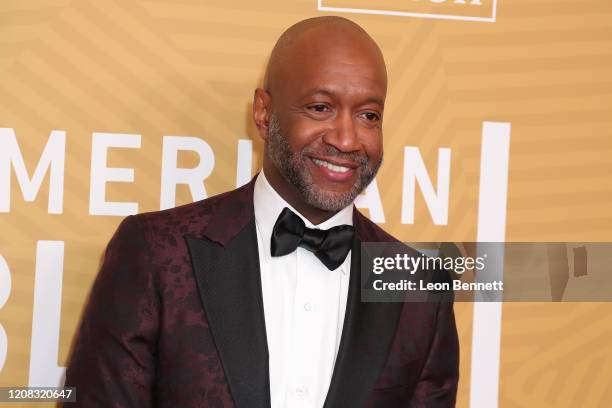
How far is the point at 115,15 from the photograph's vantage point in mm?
2180

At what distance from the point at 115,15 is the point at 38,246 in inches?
23.7

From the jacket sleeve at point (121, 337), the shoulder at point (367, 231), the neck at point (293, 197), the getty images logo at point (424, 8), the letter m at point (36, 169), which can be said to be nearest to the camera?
the jacket sleeve at point (121, 337)

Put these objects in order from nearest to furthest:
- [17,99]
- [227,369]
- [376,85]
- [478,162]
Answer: [227,369]
[376,85]
[17,99]
[478,162]

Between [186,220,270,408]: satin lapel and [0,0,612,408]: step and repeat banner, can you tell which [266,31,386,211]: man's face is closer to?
[186,220,270,408]: satin lapel

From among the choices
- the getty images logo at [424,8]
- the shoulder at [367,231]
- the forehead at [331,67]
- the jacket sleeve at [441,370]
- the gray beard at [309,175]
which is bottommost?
the jacket sleeve at [441,370]

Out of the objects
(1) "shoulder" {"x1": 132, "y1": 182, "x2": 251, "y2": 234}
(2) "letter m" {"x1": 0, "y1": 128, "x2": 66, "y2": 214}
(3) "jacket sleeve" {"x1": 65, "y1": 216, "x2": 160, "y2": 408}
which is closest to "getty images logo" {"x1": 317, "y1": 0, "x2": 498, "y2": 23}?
(1) "shoulder" {"x1": 132, "y1": 182, "x2": 251, "y2": 234}

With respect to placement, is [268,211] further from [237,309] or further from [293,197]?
[237,309]

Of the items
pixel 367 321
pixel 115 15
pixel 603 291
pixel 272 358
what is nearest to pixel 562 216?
pixel 603 291

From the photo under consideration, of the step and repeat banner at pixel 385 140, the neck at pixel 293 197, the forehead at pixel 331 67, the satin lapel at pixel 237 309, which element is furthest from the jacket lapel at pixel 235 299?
the step and repeat banner at pixel 385 140

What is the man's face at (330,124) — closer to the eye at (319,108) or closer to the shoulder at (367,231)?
the eye at (319,108)

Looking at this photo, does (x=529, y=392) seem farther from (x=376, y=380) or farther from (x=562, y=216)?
(x=376, y=380)

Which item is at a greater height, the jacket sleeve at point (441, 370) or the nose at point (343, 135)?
the nose at point (343, 135)

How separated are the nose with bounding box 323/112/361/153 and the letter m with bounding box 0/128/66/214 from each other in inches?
29.1

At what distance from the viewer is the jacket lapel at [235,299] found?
5.71 feet
